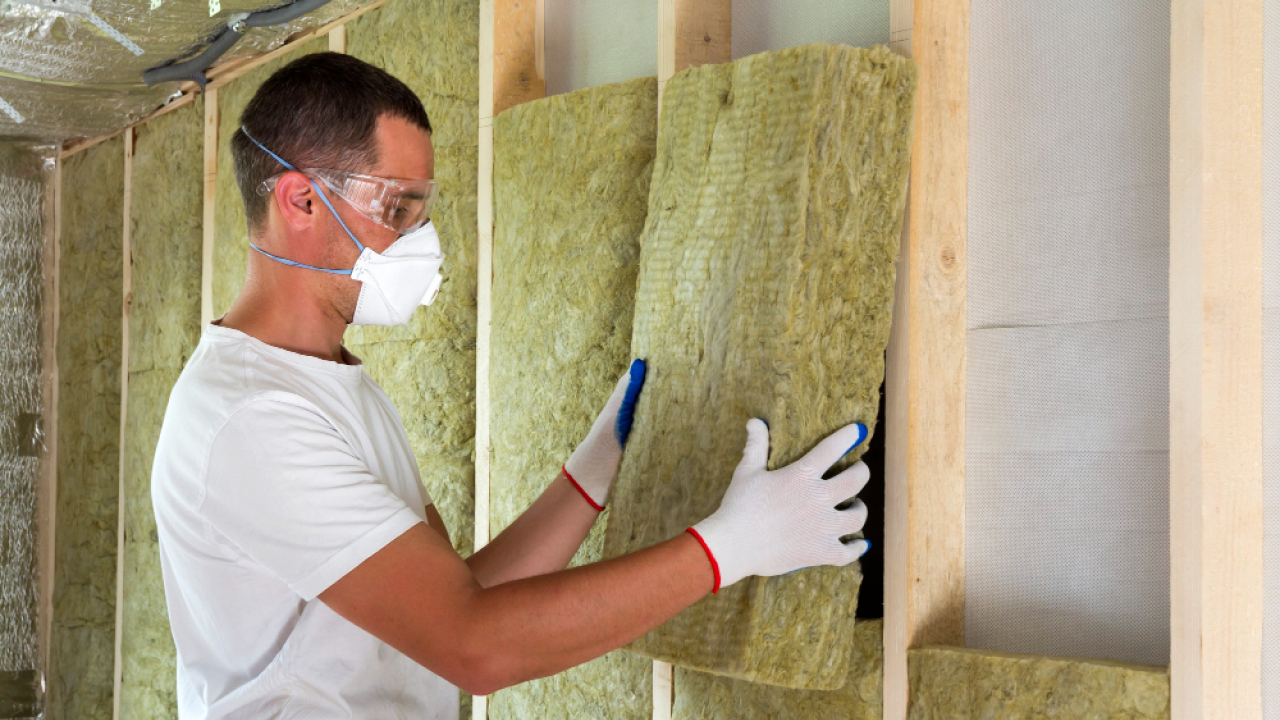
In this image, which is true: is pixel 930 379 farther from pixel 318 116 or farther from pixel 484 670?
pixel 318 116

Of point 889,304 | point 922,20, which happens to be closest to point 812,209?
point 889,304

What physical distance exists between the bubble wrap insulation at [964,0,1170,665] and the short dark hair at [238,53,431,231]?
99 cm

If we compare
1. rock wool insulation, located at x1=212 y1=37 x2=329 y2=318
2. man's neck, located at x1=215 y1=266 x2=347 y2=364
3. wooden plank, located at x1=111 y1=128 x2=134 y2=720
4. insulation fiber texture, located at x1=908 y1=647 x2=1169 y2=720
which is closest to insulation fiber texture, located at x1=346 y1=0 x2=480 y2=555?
rock wool insulation, located at x1=212 y1=37 x2=329 y2=318

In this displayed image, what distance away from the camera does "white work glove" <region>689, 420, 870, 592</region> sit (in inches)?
54.5

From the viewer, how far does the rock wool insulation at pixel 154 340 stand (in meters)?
3.34

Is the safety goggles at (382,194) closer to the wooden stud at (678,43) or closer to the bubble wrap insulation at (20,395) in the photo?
the wooden stud at (678,43)

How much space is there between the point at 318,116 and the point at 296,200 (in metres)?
0.13

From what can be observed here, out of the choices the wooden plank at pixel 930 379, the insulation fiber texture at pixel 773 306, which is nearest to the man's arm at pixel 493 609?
the insulation fiber texture at pixel 773 306

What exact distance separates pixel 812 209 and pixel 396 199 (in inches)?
26.0

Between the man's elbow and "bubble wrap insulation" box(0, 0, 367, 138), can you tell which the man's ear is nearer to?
the man's elbow

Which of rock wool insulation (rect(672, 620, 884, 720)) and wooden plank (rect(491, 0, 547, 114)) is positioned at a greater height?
wooden plank (rect(491, 0, 547, 114))

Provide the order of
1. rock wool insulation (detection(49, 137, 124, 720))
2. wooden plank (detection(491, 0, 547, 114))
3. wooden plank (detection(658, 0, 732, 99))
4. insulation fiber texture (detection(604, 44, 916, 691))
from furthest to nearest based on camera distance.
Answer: rock wool insulation (detection(49, 137, 124, 720))
wooden plank (detection(491, 0, 547, 114))
wooden plank (detection(658, 0, 732, 99))
insulation fiber texture (detection(604, 44, 916, 691))

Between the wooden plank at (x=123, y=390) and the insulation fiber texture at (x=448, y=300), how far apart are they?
1.52 meters

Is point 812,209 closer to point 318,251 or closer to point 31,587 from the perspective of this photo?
point 318,251
